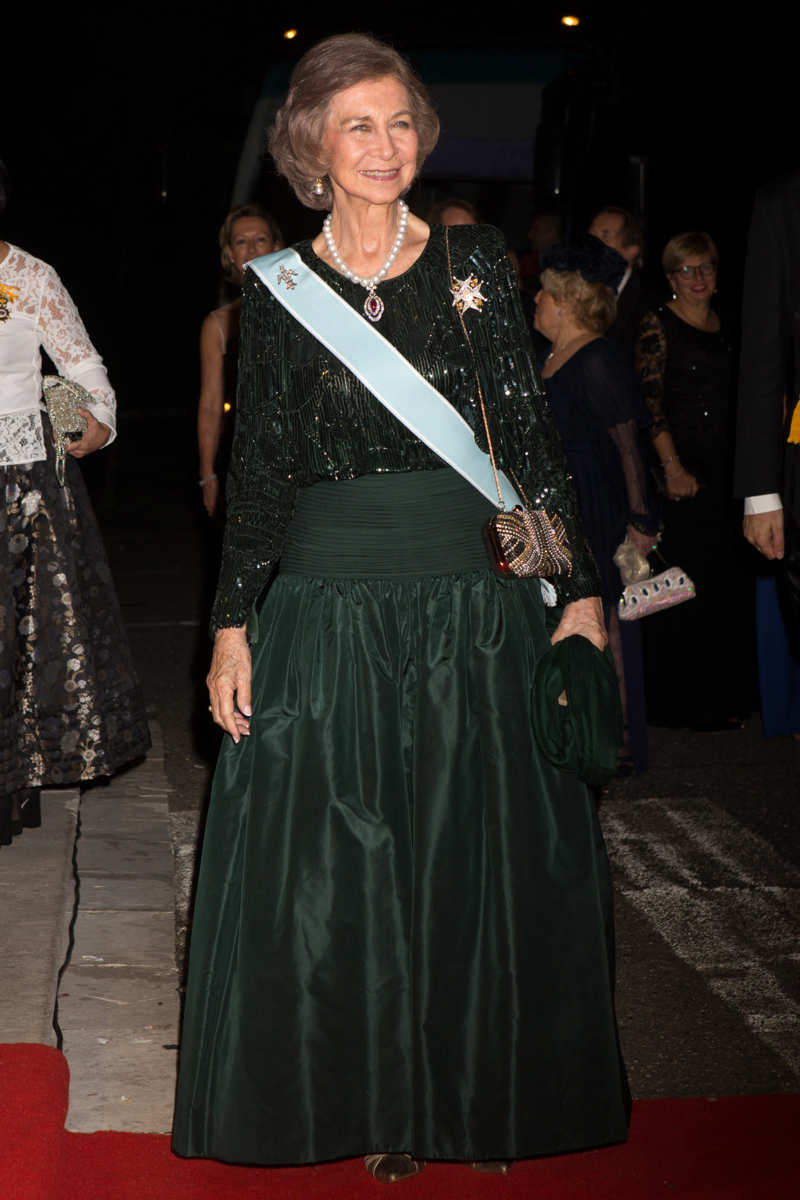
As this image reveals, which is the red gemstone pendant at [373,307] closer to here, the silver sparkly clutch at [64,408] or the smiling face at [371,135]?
the smiling face at [371,135]

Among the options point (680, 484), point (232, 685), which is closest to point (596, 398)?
point (680, 484)

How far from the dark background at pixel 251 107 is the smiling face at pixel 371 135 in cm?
766

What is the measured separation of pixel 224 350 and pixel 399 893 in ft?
17.0

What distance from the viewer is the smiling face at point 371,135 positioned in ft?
11.1

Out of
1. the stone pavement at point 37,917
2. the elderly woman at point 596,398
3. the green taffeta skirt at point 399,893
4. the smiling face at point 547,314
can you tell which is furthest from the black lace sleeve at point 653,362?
the green taffeta skirt at point 399,893

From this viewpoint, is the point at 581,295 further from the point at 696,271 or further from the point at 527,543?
the point at 527,543

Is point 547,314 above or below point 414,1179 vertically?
above

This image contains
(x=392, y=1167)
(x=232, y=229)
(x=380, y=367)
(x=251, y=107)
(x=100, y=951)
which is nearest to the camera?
(x=380, y=367)

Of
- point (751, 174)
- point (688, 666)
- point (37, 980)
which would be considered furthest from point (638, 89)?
point (37, 980)

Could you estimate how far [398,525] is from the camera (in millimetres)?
3447

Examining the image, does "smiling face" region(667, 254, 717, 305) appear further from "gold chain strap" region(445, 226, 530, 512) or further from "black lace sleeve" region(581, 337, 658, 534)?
"gold chain strap" region(445, 226, 530, 512)

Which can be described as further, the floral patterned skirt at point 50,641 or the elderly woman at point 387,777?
the floral patterned skirt at point 50,641

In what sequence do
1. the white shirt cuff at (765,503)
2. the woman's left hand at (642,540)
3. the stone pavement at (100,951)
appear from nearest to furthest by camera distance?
the stone pavement at (100,951) → the white shirt cuff at (765,503) → the woman's left hand at (642,540)

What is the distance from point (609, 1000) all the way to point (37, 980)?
1.69 metres
